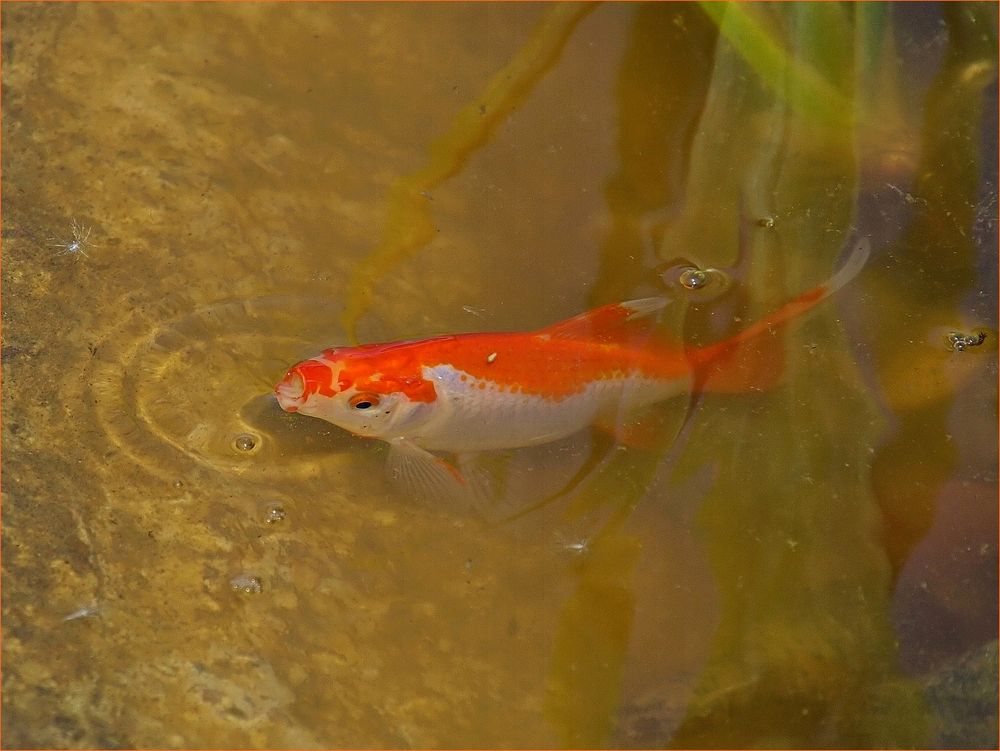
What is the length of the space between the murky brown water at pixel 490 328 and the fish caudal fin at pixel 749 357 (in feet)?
0.18

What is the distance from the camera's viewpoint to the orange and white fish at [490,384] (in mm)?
2912

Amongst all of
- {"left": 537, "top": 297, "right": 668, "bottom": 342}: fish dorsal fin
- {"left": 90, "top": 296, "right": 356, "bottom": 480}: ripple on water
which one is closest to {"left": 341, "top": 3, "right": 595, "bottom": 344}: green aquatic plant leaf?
{"left": 90, "top": 296, "right": 356, "bottom": 480}: ripple on water

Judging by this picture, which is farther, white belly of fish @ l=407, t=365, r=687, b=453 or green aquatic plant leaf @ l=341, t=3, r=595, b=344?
green aquatic plant leaf @ l=341, t=3, r=595, b=344

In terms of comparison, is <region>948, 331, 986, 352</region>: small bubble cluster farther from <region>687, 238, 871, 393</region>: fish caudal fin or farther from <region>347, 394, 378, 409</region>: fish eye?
<region>347, 394, 378, 409</region>: fish eye

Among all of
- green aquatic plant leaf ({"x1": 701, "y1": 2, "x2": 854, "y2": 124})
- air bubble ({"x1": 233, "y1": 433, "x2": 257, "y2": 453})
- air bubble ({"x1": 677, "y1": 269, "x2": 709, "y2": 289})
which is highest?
green aquatic plant leaf ({"x1": 701, "y1": 2, "x2": 854, "y2": 124})

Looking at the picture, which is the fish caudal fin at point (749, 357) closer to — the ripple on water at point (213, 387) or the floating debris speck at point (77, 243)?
the ripple on water at point (213, 387)

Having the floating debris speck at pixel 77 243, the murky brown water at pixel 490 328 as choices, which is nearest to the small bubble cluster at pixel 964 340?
the murky brown water at pixel 490 328

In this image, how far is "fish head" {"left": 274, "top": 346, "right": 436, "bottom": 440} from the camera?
2863mm

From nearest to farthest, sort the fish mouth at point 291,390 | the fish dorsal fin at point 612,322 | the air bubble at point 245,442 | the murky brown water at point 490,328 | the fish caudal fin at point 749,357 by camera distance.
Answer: the murky brown water at point 490,328, the fish mouth at point 291,390, the air bubble at point 245,442, the fish dorsal fin at point 612,322, the fish caudal fin at point 749,357

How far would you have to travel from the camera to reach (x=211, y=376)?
308 centimetres

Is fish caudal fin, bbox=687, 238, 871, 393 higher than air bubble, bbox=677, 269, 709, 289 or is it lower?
lower

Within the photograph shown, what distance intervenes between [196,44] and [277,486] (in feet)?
6.09

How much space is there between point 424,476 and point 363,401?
340mm

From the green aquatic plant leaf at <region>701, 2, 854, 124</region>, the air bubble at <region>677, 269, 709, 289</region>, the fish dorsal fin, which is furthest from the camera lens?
the green aquatic plant leaf at <region>701, 2, 854, 124</region>
